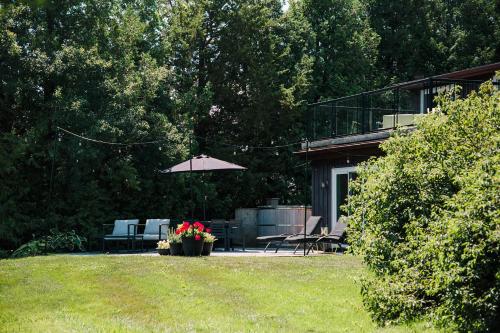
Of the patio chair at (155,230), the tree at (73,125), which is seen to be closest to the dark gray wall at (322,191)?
the patio chair at (155,230)

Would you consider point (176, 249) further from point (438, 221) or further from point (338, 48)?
point (338, 48)

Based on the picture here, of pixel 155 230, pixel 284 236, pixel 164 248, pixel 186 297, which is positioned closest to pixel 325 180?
pixel 284 236

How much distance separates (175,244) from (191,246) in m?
0.47

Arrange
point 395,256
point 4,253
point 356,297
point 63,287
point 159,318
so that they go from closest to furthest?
point 395,256, point 159,318, point 356,297, point 63,287, point 4,253

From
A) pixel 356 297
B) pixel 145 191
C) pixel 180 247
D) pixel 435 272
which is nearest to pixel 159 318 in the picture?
pixel 356 297

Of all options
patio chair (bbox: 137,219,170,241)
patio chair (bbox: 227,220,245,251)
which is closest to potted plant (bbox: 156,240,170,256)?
patio chair (bbox: 137,219,170,241)

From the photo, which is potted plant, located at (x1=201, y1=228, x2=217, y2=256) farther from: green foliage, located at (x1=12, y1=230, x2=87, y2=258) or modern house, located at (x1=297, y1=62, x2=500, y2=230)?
green foliage, located at (x1=12, y1=230, x2=87, y2=258)

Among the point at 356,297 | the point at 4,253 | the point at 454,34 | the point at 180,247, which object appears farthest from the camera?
the point at 454,34

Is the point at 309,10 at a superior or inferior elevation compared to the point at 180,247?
superior

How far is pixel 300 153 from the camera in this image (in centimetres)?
2039

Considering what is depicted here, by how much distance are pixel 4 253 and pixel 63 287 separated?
9.83 metres

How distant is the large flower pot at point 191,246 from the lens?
1512cm

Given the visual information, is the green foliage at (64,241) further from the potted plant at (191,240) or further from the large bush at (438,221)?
the large bush at (438,221)

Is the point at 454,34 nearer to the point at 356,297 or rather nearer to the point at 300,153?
the point at 300,153
